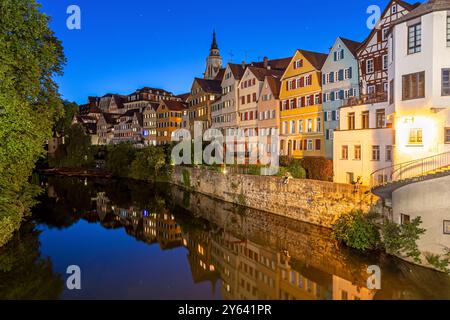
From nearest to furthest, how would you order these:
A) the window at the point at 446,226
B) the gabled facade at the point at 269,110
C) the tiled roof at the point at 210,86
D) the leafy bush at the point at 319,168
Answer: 1. the window at the point at 446,226
2. the leafy bush at the point at 319,168
3. the gabled facade at the point at 269,110
4. the tiled roof at the point at 210,86

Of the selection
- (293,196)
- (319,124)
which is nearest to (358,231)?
(293,196)

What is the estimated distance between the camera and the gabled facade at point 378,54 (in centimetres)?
2892

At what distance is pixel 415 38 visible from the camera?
62.1ft

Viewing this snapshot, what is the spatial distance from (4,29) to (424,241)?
23880 mm

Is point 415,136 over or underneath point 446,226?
over

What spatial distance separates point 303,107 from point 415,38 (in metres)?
20.8

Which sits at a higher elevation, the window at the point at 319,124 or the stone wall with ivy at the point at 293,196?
the window at the point at 319,124

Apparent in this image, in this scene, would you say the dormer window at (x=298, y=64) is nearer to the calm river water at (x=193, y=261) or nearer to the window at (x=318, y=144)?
the window at (x=318, y=144)

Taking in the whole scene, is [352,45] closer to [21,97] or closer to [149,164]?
[21,97]

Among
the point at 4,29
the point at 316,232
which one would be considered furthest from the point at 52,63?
the point at 316,232

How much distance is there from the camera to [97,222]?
104 ft

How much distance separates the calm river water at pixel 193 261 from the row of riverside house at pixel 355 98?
6573 mm

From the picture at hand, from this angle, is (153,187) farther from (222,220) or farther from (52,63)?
(52,63)

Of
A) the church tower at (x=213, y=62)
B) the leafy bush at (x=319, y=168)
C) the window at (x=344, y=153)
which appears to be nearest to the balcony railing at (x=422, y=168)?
the window at (x=344, y=153)
